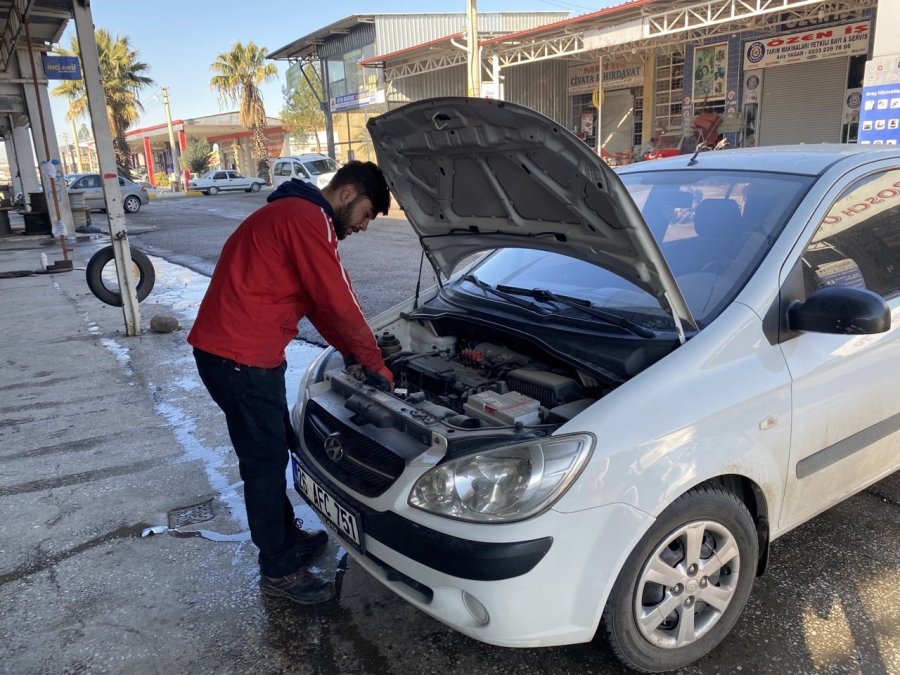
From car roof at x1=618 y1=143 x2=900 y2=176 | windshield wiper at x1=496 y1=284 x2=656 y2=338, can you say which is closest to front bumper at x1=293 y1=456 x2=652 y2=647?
windshield wiper at x1=496 y1=284 x2=656 y2=338

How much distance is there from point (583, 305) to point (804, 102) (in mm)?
19248

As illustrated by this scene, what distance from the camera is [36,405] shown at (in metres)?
5.04

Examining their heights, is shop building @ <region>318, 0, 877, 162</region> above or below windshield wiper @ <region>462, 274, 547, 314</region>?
above

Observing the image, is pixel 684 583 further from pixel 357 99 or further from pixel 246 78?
pixel 246 78

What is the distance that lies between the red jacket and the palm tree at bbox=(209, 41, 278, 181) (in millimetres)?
42434

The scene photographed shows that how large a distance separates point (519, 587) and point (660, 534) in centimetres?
46

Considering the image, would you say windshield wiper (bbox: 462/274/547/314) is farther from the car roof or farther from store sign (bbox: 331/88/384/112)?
store sign (bbox: 331/88/384/112)

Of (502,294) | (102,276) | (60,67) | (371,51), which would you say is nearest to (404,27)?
(371,51)

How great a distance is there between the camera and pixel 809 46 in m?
17.8

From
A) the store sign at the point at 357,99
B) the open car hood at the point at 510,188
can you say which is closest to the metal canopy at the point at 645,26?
the store sign at the point at 357,99

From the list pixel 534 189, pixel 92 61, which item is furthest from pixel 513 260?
pixel 92 61

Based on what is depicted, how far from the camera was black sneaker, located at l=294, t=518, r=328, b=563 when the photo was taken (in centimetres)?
297

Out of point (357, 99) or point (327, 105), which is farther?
point (327, 105)

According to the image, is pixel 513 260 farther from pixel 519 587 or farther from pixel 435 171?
pixel 519 587
